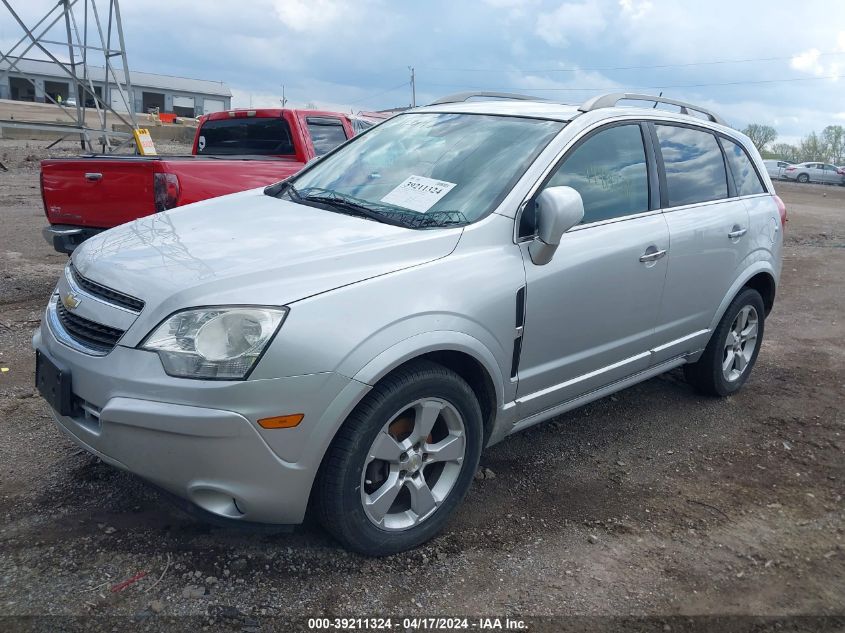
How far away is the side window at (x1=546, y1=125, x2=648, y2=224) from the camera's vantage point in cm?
366

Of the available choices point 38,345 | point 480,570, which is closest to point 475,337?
point 480,570

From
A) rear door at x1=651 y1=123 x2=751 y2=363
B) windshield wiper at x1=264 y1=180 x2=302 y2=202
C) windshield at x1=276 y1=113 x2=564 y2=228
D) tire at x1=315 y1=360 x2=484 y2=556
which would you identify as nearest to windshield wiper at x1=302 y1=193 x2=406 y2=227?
windshield at x1=276 y1=113 x2=564 y2=228

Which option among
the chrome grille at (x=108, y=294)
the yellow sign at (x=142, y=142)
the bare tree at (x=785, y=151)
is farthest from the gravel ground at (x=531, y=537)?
the bare tree at (x=785, y=151)

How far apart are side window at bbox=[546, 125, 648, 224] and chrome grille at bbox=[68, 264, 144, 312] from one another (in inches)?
74.6

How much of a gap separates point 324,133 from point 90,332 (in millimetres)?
5212

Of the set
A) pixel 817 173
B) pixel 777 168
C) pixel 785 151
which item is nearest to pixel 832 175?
pixel 817 173

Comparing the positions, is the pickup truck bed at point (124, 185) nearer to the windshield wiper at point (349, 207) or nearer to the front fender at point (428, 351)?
the windshield wiper at point (349, 207)

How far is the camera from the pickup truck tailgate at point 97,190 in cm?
589

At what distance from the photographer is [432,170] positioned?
3654 millimetres

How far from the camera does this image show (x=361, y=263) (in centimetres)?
287

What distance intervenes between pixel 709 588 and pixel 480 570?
3.03 feet

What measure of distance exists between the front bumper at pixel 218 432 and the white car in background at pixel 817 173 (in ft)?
161

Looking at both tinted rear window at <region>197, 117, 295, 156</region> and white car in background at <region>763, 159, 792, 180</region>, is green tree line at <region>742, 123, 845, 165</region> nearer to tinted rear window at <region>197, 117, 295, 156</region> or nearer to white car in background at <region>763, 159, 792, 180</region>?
white car in background at <region>763, 159, 792, 180</region>

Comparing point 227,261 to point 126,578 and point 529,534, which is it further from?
point 529,534
